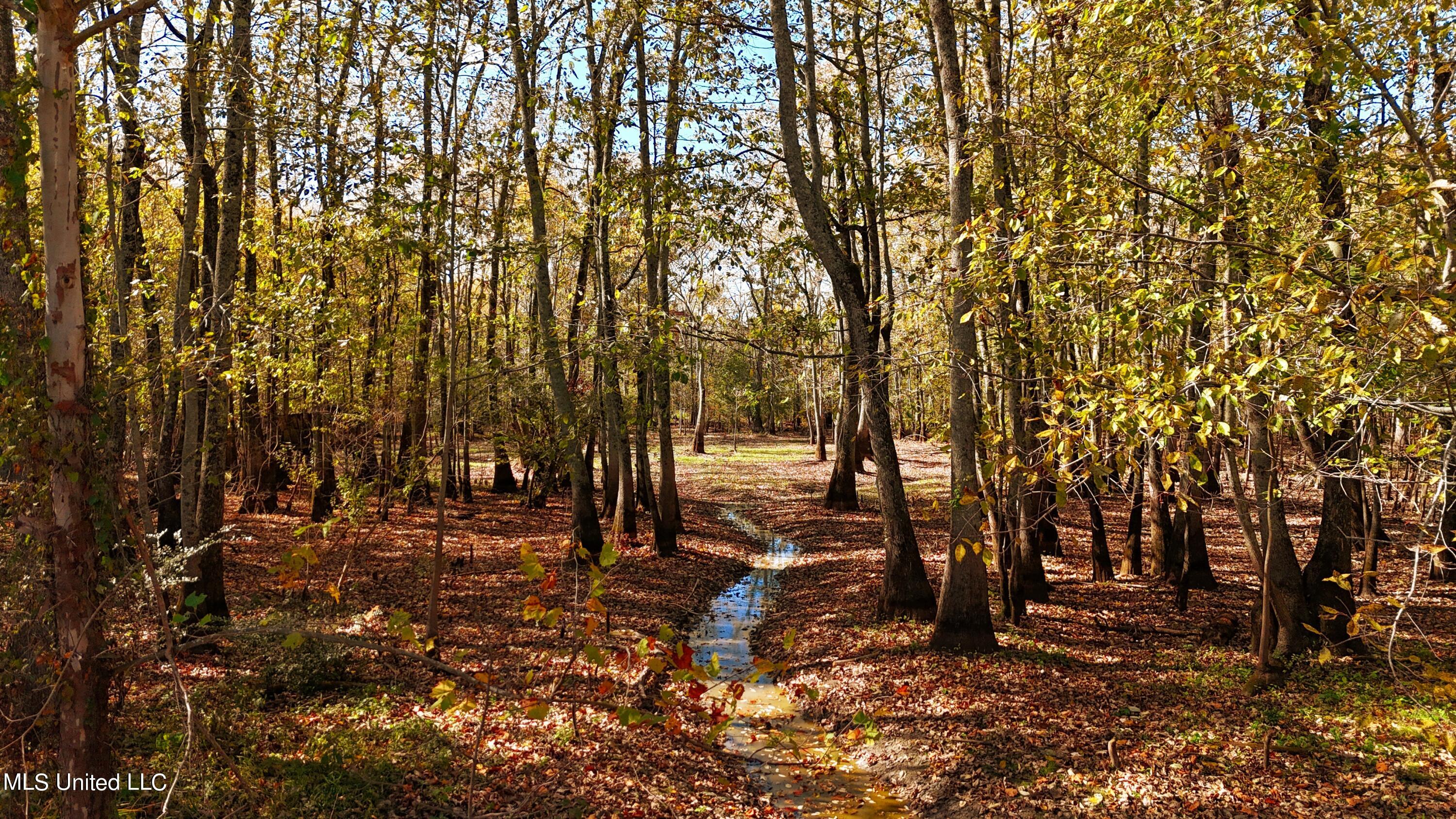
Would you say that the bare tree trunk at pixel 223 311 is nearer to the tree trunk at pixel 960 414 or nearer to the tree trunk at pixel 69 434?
the tree trunk at pixel 69 434

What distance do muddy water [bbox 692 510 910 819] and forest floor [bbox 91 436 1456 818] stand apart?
0.26 m

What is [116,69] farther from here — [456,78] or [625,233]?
[625,233]

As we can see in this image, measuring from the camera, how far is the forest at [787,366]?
4.32m

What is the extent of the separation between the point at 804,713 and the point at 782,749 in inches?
41.4

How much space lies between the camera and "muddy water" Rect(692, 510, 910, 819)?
7.18 metres

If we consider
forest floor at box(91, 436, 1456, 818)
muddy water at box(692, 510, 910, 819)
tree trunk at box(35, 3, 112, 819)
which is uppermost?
tree trunk at box(35, 3, 112, 819)

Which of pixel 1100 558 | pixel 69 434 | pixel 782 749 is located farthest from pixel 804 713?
pixel 69 434

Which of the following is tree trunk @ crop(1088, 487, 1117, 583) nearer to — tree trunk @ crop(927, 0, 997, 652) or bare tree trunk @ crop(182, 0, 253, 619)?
tree trunk @ crop(927, 0, 997, 652)

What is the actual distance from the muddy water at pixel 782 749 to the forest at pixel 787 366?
0.07 m

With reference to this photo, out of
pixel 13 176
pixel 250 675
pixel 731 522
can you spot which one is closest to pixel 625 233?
pixel 731 522

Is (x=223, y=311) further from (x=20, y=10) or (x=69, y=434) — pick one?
(x=20, y=10)

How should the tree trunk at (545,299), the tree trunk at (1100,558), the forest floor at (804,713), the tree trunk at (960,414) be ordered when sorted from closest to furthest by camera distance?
the forest floor at (804,713) → the tree trunk at (960,414) → the tree trunk at (545,299) → the tree trunk at (1100,558)

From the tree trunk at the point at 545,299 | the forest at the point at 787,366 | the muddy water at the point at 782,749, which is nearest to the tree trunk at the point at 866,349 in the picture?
the forest at the point at 787,366

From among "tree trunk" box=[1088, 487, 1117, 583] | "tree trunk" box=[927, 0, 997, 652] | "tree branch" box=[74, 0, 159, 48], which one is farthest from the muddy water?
"tree trunk" box=[1088, 487, 1117, 583]
